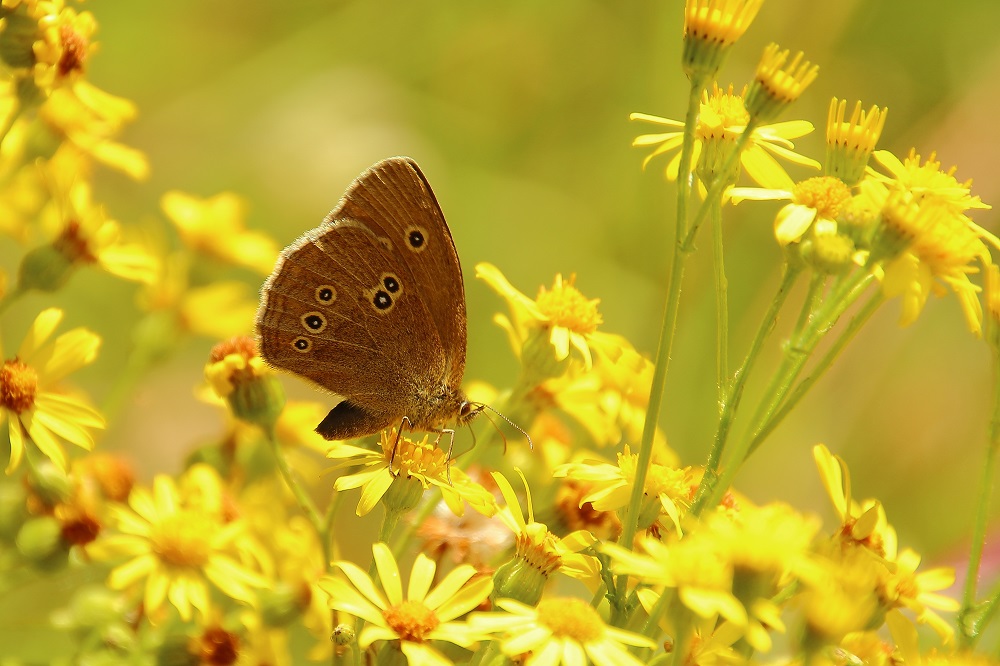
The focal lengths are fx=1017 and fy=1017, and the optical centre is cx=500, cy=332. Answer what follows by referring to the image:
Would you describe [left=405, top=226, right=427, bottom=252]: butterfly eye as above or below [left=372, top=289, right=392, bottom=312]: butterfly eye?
above

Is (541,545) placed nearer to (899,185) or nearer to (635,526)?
(635,526)

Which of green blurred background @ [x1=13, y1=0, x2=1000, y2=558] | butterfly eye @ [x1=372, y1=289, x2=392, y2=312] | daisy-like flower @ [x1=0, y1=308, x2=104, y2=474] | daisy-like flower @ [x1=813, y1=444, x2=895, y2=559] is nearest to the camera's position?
daisy-like flower @ [x1=813, y1=444, x2=895, y2=559]

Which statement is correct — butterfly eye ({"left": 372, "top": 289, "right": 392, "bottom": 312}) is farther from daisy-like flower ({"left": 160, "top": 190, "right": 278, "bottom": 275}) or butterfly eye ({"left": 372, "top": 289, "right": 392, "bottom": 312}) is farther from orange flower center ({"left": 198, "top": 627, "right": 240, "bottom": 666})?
orange flower center ({"left": 198, "top": 627, "right": 240, "bottom": 666})

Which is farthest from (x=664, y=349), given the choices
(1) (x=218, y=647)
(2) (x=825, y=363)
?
(1) (x=218, y=647)

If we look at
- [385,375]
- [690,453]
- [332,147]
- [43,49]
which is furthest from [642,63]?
Answer: [43,49]

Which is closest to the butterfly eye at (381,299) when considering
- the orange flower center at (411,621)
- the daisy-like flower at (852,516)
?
the orange flower center at (411,621)

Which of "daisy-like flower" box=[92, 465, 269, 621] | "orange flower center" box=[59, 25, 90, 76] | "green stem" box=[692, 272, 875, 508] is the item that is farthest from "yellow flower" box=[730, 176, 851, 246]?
"orange flower center" box=[59, 25, 90, 76]

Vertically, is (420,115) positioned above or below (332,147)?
above
